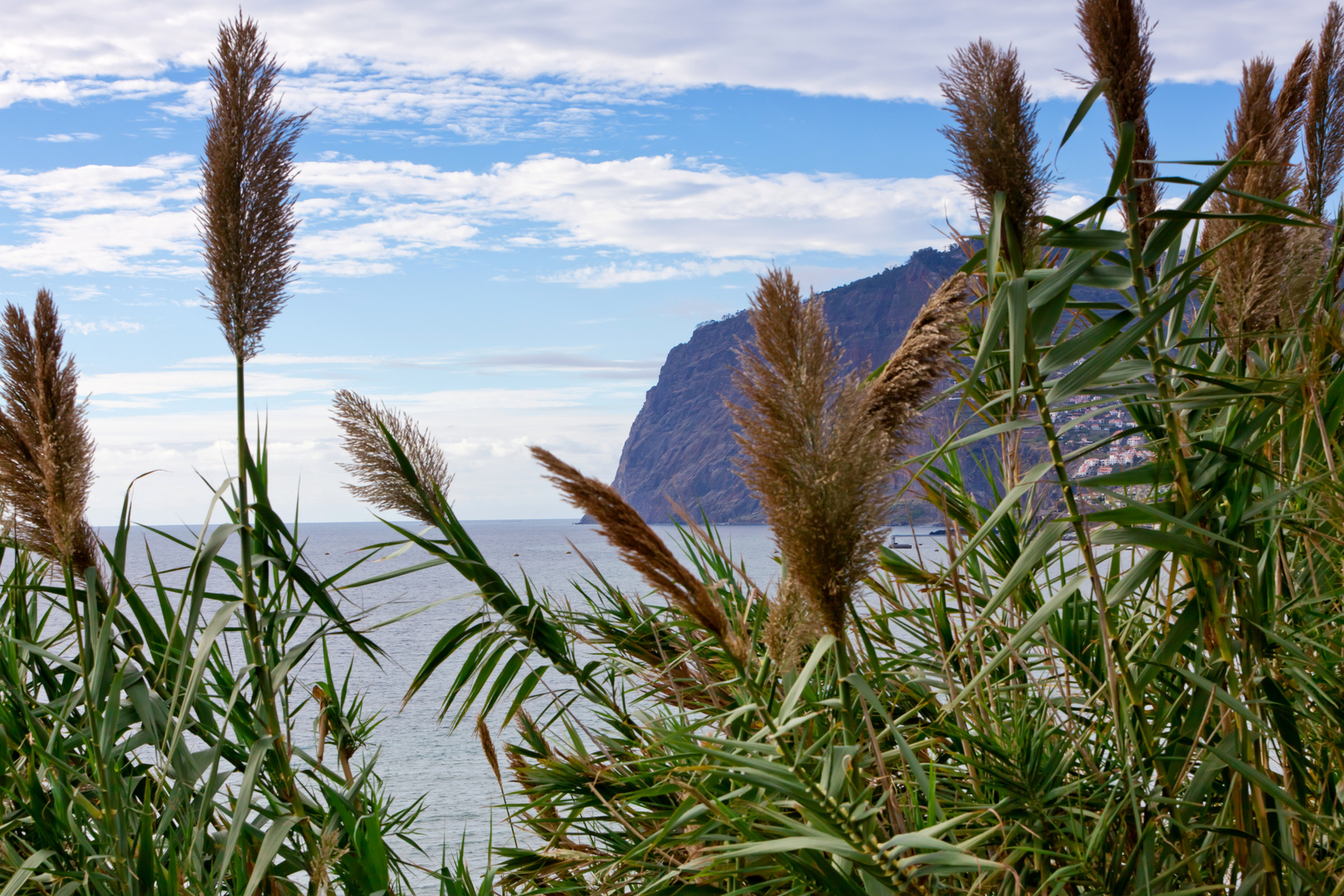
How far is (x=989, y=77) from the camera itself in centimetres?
145

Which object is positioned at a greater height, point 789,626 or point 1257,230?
point 1257,230

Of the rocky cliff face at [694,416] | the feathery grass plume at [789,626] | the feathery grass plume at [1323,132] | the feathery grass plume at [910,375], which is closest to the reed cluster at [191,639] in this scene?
the feathery grass plume at [789,626]

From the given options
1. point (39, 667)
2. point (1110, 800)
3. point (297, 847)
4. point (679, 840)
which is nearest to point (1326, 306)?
point (1110, 800)

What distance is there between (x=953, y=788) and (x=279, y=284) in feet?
6.36

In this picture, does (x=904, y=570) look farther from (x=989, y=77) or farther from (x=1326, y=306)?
(x=989, y=77)

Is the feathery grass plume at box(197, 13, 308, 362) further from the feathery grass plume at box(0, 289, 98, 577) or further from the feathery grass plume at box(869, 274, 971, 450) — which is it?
the feathery grass plume at box(869, 274, 971, 450)

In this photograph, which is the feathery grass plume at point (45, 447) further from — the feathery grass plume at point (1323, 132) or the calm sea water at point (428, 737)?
the feathery grass plume at point (1323, 132)

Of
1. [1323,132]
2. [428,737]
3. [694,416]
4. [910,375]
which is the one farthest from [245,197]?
[694,416]

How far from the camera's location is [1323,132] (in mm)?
2656

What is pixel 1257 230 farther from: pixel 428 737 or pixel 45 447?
pixel 428 737

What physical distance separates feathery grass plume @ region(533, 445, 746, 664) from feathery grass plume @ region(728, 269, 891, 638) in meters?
0.16

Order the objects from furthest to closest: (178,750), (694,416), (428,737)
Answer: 1. (694,416)
2. (428,737)
3. (178,750)

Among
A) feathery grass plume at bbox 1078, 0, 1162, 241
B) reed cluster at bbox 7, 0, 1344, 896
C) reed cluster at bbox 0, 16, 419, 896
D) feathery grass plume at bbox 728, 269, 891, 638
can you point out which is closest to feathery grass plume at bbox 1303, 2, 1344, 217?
reed cluster at bbox 7, 0, 1344, 896

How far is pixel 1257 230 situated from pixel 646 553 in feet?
4.15
